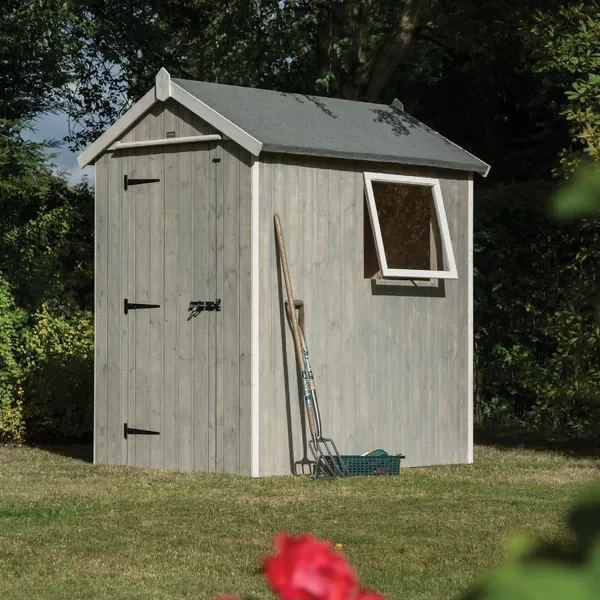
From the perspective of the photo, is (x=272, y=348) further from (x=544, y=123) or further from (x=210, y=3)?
(x=544, y=123)

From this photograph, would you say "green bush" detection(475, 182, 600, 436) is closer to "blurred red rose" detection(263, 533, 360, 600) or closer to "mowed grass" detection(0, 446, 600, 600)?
"mowed grass" detection(0, 446, 600, 600)

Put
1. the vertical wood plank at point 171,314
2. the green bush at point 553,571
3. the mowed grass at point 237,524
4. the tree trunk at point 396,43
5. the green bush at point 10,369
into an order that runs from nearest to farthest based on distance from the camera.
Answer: the green bush at point 553,571, the mowed grass at point 237,524, the vertical wood plank at point 171,314, the green bush at point 10,369, the tree trunk at point 396,43

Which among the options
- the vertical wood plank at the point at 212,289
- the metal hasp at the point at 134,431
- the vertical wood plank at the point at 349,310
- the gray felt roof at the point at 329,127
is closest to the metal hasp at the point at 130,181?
the vertical wood plank at the point at 212,289

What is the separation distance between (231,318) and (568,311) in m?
3.29

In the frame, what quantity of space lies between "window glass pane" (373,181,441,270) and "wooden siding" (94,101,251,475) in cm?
148

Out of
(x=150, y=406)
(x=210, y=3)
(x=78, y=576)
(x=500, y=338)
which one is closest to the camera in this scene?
(x=78, y=576)

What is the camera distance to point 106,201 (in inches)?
443

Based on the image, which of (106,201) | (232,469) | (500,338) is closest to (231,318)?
(232,469)

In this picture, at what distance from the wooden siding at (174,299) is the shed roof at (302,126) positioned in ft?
0.53

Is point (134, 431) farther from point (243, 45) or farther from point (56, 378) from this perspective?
point (243, 45)

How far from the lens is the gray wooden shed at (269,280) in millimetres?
10133

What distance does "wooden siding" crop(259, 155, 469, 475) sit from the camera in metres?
10.2

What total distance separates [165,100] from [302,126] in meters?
1.16

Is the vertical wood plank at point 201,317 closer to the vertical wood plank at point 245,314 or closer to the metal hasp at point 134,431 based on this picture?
the vertical wood plank at point 245,314
